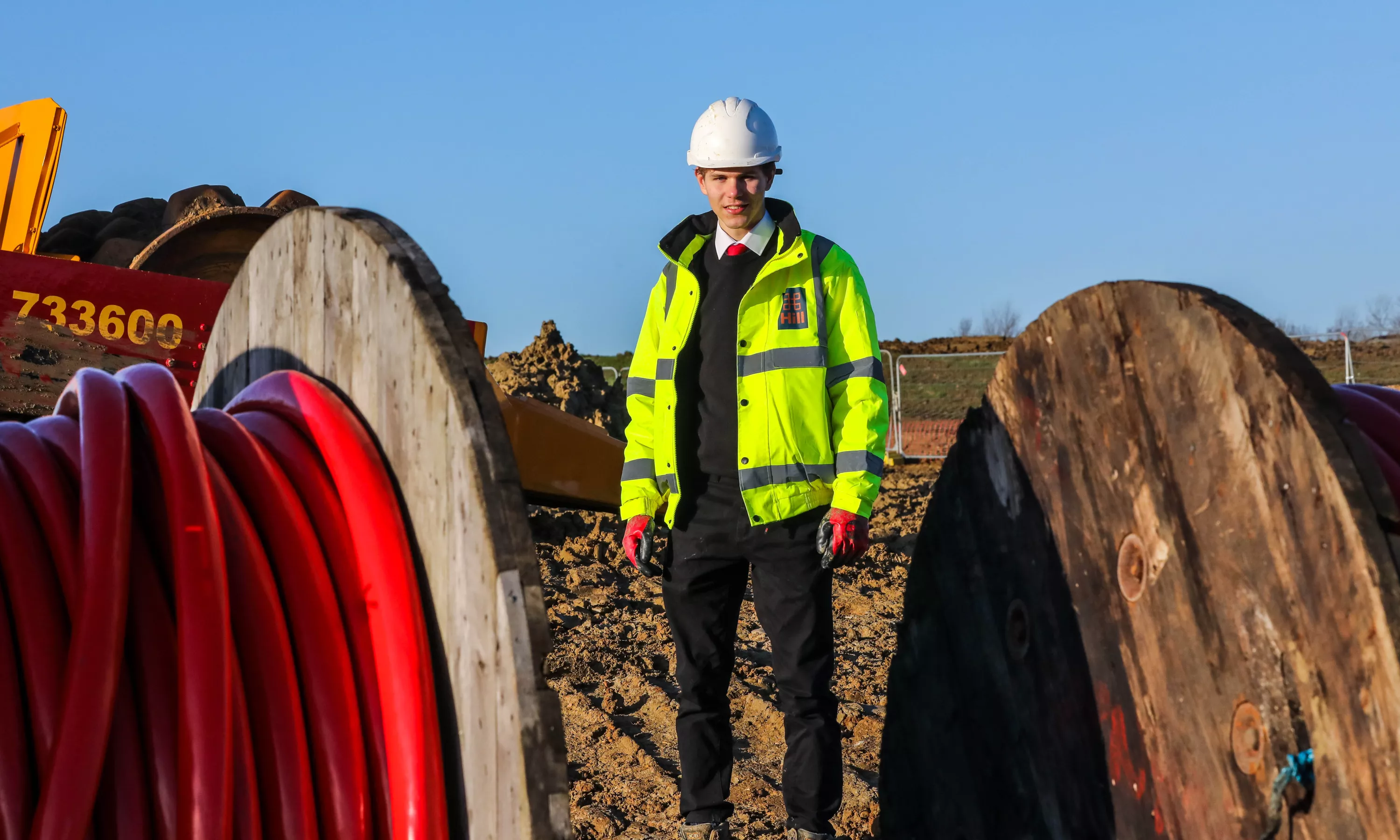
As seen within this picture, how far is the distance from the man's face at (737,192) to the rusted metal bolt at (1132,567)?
5.16 feet

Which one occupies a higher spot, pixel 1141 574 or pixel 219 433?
pixel 219 433

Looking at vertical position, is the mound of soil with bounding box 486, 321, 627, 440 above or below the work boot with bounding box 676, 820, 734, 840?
above

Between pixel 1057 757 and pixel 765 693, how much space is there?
2845 mm

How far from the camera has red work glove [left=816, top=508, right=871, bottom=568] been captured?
10.8 feet

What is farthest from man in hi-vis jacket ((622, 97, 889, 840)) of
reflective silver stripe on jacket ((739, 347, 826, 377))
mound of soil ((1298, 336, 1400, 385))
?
mound of soil ((1298, 336, 1400, 385))

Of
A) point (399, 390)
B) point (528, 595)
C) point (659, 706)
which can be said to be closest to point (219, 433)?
point (399, 390)

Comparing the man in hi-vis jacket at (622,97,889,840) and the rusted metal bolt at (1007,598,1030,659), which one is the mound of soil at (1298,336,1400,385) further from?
the rusted metal bolt at (1007,598,1030,659)

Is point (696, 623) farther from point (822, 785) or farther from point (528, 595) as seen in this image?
point (528, 595)

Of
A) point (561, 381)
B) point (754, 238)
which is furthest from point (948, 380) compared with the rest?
point (754, 238)

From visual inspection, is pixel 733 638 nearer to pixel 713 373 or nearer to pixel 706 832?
pixel 706 832

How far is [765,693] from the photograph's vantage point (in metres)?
5.52

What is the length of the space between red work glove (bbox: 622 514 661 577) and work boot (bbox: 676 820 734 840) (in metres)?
0.74

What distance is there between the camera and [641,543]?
144 inches

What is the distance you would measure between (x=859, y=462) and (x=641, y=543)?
73 cm
